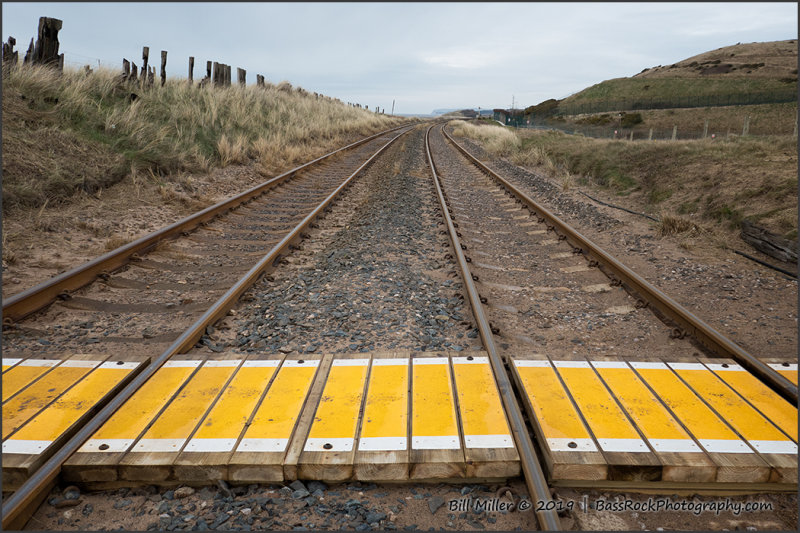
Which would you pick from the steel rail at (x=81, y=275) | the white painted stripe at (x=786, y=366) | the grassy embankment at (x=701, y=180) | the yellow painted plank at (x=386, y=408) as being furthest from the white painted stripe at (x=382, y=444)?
the grassy embankment at (x=701, y=180)

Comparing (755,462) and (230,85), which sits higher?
(230,85)

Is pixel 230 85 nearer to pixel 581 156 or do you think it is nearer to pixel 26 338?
pixel 581 156

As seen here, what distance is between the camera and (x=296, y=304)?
4.32 metres

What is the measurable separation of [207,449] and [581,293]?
3.91 m

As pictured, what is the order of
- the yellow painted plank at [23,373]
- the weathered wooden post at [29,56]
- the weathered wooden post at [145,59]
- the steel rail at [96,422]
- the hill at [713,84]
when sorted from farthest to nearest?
the hill at [713,84] < the weathered wooden post at [145,59] < the weathered wooden post at [29,56] < the yellow painted plank at [23,373] < the steel rail at [96,422]

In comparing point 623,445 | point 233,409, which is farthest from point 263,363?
point 623,445

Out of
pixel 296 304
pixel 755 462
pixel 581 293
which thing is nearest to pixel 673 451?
pixel 755 462

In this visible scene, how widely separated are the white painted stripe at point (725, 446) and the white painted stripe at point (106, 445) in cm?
297

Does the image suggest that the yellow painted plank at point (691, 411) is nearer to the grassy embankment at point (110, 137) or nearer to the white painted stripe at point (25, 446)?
the white painted stripe at point (25, 446)

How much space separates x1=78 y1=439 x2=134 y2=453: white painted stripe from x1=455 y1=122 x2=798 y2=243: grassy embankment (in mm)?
7297

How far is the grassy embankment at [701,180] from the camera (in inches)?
275

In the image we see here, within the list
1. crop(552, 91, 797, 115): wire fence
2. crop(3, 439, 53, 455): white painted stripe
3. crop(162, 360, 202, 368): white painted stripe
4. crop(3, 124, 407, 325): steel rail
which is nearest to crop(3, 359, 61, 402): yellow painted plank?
crop(3, 439, 53, 455): white painted stripe

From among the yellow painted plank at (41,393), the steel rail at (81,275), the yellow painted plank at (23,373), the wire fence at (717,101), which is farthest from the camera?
the wire fence at (717,101)

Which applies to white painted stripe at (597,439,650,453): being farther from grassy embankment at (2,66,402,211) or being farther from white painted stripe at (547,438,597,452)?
grassy embankment at (2,66,402,211)
